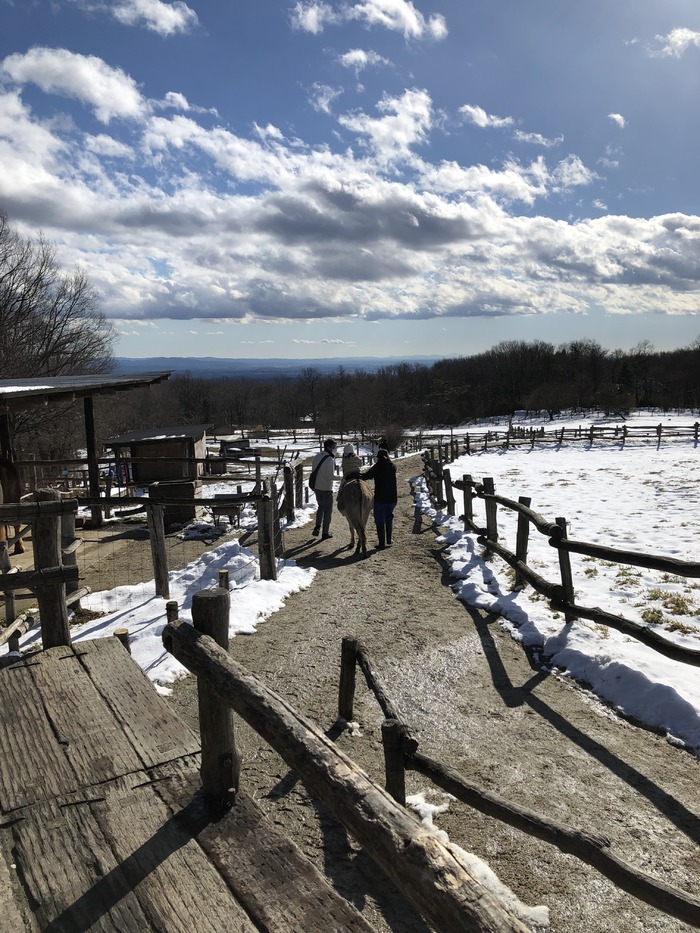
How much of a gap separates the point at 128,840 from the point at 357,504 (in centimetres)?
822

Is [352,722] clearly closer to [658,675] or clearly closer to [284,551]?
[658,675]

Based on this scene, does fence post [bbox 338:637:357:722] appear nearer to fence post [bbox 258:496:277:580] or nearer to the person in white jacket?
fence post [bbox 258:496:277:580]

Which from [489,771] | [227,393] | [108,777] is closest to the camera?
[108,777]

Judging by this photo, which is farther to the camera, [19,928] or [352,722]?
[352,722]

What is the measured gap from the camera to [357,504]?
10734 millimetres

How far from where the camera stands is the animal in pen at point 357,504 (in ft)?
35.2

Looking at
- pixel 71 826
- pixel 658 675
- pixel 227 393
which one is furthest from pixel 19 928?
pixel 227 393

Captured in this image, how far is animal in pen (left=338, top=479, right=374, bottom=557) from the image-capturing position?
10742 mm

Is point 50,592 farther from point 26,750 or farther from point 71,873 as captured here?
point 71,873

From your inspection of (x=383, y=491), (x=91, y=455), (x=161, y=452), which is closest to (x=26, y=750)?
(x=383, y=491)

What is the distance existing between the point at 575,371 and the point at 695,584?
99.3 metres

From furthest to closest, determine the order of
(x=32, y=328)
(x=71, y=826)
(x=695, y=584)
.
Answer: (x=32, y=328) → (x=695, y=584) → (x=71, y=826)

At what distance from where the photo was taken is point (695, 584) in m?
8.32

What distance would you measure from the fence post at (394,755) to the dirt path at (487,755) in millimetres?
416
